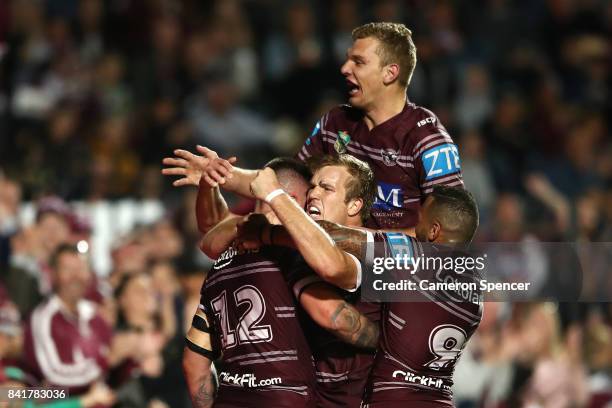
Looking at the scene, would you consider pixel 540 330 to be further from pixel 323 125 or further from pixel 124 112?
pixel 124 112

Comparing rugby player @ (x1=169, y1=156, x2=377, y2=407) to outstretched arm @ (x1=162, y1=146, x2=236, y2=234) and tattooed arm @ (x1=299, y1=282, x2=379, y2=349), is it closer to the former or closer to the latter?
tattooed arm @ (x1=299, y1=282, x2=379, y2=349)

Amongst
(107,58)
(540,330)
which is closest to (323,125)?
(540,330)

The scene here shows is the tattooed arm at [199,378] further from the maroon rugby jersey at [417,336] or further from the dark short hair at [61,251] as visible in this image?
the dark short hair at [61,251]

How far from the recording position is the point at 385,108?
6.54 m

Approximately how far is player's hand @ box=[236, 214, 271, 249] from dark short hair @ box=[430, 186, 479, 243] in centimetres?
81

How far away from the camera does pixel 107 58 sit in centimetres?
1288

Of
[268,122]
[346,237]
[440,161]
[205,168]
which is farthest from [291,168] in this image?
[268,122]

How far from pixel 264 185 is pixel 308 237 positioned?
0.33 metres

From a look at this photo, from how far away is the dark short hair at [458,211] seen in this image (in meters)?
5.60

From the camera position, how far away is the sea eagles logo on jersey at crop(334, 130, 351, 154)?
655 cm

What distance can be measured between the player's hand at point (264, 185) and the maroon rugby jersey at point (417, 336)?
0.59 meters

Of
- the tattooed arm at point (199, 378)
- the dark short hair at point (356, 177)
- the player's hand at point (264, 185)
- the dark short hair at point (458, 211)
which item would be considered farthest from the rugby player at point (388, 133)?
the tattooed arm at point (199, 378)

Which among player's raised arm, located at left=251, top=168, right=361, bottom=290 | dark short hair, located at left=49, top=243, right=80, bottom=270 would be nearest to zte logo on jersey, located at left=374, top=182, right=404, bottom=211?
player's raised arm, located at left=251, top=168, right=361, bottom=290

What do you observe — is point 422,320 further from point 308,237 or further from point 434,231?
point 308,237
